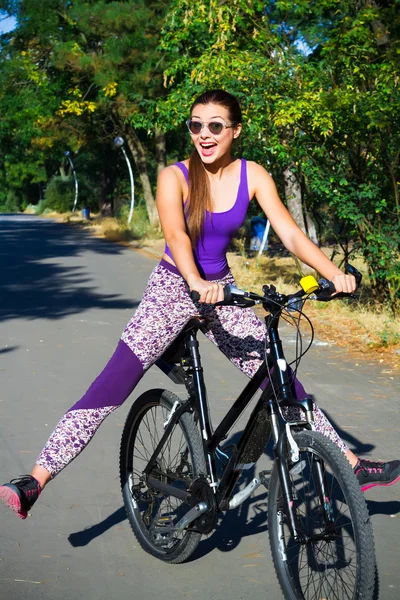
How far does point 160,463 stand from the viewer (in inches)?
178

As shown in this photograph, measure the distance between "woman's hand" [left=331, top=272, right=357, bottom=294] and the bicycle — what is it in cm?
3

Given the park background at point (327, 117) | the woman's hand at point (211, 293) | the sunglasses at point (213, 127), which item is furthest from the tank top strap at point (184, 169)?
the park background at point (327, 117)

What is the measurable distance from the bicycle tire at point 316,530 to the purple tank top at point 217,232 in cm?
92

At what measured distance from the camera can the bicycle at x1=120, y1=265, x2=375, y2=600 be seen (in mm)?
3416

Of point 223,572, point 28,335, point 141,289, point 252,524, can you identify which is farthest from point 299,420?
point 141,289

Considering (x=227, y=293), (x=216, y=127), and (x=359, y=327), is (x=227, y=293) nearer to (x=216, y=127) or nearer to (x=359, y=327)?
(x=216, y=127)

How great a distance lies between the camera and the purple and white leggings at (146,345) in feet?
13.7

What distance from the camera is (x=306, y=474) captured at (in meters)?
3.59

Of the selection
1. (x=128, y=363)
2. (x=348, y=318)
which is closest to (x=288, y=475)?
(x=128, y=363)

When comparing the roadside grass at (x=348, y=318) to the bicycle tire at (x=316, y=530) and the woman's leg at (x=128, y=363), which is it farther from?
the bicycle tire at (x=316, y=530)

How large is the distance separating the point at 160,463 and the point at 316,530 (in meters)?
1.16

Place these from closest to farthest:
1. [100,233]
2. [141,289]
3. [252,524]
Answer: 1. [252,524]
2. [141,289]
3. [100,233]

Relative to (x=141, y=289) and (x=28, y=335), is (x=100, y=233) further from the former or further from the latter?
(x=28, y=335)

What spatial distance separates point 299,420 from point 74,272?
15.3m
